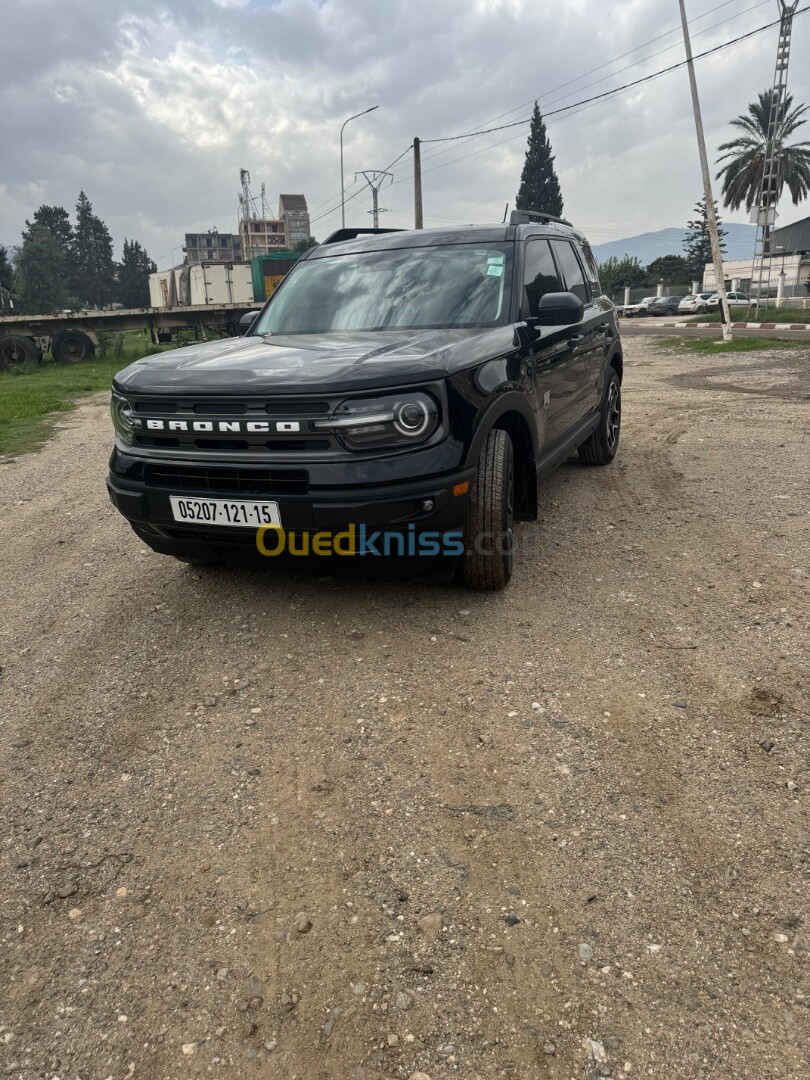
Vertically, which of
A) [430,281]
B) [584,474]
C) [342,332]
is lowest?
[584,474]

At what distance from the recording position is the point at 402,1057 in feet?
5.00

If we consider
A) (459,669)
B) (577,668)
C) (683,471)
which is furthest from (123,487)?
(683,471)

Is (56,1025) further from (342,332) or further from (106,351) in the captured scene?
(106,351)

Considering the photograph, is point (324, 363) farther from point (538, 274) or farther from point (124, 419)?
point (538, 274)

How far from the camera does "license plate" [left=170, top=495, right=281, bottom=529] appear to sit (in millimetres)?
3070

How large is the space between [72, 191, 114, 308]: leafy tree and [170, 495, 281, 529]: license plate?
103 metres

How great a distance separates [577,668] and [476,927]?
1.35m

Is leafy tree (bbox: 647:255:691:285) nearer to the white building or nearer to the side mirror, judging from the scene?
the white building

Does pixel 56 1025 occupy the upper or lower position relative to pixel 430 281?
lower

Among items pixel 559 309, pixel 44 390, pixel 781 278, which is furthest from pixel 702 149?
pixel 781 278

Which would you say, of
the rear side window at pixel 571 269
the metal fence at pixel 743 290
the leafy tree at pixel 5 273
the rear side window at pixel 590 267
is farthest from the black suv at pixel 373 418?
the leafy tree at pixel 5 273

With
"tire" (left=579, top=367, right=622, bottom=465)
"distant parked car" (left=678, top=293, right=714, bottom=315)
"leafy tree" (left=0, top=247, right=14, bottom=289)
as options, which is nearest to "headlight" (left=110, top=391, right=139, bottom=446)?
"tire" (left=579, top=367, right=622, bottom=465)

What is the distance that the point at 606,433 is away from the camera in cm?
623

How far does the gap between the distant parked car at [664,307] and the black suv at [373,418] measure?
4536cm
